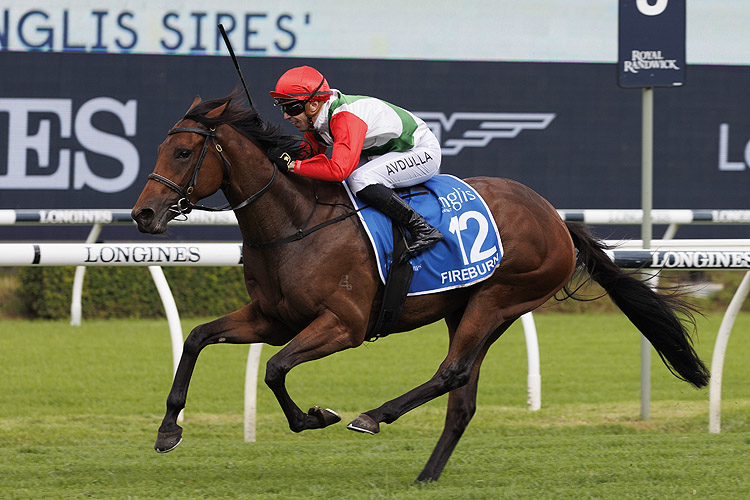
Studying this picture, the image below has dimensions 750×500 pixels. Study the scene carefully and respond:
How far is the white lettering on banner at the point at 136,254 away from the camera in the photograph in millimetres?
4016

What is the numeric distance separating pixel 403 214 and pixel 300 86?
0.51 metres

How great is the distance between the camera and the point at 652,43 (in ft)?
15.9

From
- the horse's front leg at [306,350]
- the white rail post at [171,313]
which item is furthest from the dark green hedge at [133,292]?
the horse's front leg at [306,350]

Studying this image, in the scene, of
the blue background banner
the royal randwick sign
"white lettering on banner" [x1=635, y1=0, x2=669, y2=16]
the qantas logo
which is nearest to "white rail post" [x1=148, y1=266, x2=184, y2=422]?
the royal randwick sign

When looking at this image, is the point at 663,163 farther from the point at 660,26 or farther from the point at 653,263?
the point at 653,263

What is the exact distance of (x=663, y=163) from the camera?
26.9 ft

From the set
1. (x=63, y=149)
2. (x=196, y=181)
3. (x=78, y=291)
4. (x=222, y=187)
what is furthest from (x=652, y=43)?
(x=63, y=149)

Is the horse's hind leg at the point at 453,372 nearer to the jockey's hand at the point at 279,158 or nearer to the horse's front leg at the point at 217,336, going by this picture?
the horse's front leg at the point at 217,336

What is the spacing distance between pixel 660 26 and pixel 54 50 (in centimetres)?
A: 520

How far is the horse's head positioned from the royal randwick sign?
226 cm

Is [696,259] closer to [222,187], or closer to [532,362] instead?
[532,362]

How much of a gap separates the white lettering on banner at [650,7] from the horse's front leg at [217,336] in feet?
8.03

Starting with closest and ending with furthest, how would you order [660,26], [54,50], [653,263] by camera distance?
[653,263] < [660,26] < [54,50]

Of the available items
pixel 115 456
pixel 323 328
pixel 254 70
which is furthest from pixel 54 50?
pixel 323 328
